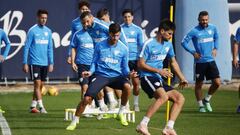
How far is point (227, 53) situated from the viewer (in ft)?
100

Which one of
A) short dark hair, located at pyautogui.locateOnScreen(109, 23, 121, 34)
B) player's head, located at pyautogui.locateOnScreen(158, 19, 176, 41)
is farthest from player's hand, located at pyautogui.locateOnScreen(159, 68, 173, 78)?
short dark hair, located at pyautogui.locateOnScreen(109, 23, 121, 34)

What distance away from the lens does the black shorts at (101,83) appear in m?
16.5

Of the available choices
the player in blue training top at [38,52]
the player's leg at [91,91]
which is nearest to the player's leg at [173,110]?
the player's leg at [91,91]

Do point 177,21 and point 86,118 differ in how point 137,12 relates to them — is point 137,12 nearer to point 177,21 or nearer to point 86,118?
point 177,21

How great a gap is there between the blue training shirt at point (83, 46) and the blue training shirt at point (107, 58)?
117 inches

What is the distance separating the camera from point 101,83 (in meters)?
16.6

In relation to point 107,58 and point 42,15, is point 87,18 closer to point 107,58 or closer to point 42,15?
point 107,58

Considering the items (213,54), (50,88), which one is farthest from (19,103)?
(213,54)

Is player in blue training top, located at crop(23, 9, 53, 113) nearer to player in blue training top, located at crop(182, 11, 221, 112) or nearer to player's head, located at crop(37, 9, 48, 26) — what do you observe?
player's head, located at crop(37, 9, 48, 26)

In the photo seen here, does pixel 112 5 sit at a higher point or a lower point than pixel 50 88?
higher

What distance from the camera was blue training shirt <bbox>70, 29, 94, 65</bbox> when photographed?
65.0ft

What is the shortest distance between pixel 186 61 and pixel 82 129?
14079 mm

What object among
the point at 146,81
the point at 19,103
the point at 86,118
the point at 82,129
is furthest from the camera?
the point at 19,103

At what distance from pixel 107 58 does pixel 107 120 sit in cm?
255
